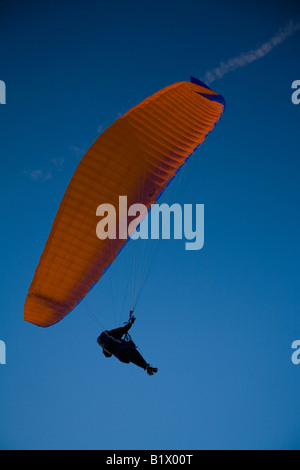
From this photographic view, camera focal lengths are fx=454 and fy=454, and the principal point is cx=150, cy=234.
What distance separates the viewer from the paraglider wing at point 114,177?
38.4ft

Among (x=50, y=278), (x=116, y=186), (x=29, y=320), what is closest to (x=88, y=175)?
(x=116, y=186)

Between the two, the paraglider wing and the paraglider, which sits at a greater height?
the paraglider wing

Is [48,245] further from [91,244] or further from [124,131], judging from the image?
[124,131]

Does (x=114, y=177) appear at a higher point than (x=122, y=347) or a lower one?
higher

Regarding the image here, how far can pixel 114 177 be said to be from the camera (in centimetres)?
1202

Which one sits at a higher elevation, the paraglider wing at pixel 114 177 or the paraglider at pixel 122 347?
the paraglider wing at pixel 114 177

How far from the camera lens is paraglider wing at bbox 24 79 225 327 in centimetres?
1170
